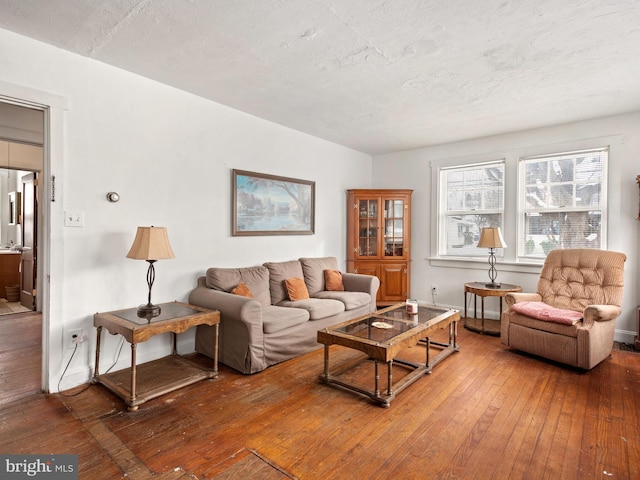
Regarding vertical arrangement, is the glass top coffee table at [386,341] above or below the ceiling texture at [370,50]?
below

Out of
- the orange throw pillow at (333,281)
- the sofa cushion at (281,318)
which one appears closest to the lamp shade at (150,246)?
the sofa cushion at (281,318)

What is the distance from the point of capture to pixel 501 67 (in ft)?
9.14

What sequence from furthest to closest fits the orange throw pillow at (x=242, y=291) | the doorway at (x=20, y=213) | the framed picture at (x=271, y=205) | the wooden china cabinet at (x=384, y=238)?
1. the wooden china cabinet at (x=384, y=238)
2. the framed picture at (x=271, y=205)
3. the doorway at (x=20, y=213)
4. the orange throw pillow at (x=242, y=291)

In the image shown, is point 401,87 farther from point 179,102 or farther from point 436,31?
point 179,102

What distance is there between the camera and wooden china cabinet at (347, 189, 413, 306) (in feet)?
17.0

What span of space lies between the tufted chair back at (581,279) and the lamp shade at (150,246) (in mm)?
3786

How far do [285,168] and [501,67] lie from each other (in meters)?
2.50

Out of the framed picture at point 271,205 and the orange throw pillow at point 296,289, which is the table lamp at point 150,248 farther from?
the orange throw pillow at point 296,289

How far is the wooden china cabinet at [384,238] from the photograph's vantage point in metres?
5.20

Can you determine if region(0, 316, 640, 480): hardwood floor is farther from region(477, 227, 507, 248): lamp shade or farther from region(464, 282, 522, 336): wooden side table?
region(477, 227, 507, 248): lamp shade

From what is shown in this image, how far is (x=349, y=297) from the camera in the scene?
4105 mm

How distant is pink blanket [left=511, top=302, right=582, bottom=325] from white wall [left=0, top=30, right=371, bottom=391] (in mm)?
2796

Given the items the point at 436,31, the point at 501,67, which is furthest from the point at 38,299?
the point at 501,67

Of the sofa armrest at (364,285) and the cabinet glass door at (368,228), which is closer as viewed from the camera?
the sofa armrest at (364,285)
